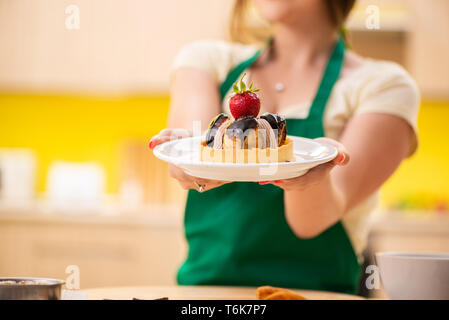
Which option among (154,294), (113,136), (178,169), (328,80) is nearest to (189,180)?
(178,169)

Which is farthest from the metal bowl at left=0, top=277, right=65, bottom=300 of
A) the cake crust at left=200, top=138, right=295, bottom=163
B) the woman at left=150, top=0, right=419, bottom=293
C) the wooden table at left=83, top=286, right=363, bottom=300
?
the woman at left=150, top=0, right=419, bottom=293

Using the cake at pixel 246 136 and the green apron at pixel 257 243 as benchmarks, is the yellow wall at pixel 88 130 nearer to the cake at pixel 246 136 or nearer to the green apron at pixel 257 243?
the green apron at pixel 257 243

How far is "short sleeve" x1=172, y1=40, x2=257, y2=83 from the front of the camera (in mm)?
754

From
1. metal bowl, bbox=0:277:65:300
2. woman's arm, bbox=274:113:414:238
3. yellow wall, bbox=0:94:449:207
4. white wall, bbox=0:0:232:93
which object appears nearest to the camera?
metal bowl, bbox=0:277:65:300

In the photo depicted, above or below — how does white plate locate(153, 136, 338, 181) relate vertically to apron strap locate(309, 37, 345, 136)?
below

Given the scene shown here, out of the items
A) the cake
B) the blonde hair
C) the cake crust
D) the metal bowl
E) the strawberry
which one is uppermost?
the blonde hair

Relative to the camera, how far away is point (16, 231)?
2.11 feet

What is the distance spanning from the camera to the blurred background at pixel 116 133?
1.79 feet

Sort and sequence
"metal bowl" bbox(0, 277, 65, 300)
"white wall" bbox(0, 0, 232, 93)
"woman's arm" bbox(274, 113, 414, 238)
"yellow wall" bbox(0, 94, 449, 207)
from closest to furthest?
"metal bowl" bbox(0, 277, 65, 300), "white wall" bbox(0, 0, 232, 93), "woman's arm" bbox(274, 113, 414, 238), "yellow wall" bbox(0, 94, 449, 207)

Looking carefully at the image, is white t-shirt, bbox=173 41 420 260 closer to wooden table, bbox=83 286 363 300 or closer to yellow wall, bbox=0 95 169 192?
wooden table, bbox=83 286 363 300

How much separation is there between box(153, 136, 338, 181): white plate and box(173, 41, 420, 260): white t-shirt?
0.22 meters

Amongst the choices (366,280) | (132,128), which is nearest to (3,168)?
(132,128)

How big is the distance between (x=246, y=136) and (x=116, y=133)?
1885mm

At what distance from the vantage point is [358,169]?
2.37ft
